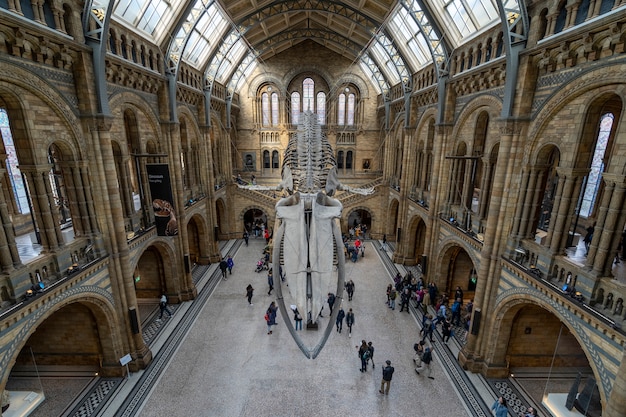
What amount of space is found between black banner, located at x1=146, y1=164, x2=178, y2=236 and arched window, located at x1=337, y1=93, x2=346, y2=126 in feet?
63.7

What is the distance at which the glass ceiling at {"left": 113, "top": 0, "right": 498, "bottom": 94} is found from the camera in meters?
12.1

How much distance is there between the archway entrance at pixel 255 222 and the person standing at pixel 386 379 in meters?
17.5

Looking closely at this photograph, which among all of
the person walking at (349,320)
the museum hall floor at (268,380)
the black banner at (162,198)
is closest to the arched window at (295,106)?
the black banner at (162,198)

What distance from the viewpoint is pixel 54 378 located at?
10.8m

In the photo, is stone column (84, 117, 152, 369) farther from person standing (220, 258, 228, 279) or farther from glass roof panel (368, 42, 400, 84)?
glass roof panel (368, 42, 400, 84)

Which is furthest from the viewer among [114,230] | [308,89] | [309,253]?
[308,89]

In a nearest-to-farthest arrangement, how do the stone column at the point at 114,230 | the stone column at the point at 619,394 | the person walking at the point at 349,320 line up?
the stone column at the point at 619,394
the stone column at the point at 114,230
the person walking at the point at 349,320

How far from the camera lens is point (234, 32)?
1712 cm

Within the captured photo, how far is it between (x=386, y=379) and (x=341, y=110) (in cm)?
2345

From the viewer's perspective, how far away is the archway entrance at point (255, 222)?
2608 centimetres

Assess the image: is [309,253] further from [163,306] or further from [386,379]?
[163,306]

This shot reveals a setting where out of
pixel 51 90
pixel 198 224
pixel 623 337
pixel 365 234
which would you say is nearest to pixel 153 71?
pixel 51 90

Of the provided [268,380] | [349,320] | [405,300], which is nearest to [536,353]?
[405,300]

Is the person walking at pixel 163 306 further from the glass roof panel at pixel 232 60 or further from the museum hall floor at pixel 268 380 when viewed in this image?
the glass roof panel at pixel 232 60
